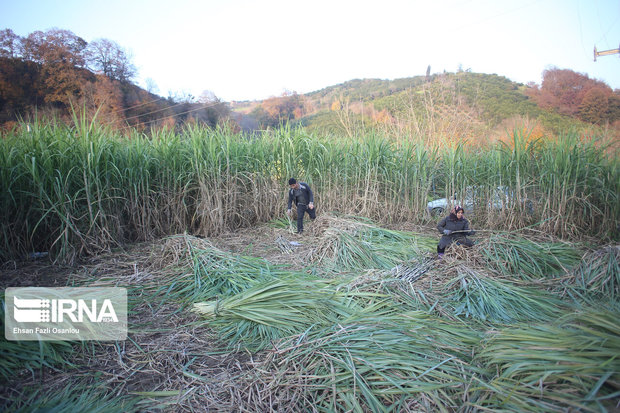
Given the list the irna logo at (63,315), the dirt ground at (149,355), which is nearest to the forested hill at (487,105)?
the dirt ground at (149,355)

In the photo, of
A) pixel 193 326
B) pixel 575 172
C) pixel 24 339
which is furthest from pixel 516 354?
pixel 575 172

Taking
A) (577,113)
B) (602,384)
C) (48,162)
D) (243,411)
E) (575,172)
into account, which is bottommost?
(243,411)

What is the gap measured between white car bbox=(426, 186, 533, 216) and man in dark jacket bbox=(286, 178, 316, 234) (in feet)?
8.01

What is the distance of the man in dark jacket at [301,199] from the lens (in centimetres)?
544

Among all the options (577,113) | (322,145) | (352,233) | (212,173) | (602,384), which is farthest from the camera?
(577,113)

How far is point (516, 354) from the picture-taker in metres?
1.60

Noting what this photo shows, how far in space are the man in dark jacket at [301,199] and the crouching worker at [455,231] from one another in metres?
2.37

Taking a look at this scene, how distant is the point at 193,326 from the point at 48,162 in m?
2.94

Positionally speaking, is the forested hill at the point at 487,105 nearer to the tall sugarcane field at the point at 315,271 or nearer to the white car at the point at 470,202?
the tall sugarcane field at the point at 315,271

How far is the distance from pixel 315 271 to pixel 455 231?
2.07m

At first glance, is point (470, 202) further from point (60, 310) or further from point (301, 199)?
point (60, 310)

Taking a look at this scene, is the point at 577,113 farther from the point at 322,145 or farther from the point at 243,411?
the point at 243,411

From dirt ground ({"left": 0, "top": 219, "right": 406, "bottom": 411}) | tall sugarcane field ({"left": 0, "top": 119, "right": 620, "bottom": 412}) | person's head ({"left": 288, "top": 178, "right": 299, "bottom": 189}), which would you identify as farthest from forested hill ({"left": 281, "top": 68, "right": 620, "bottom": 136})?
dirt ground ({"left": 0, "top": 219, "right": 406, "bottom": 411})

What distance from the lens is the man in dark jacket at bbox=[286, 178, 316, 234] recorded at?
5438 mm
